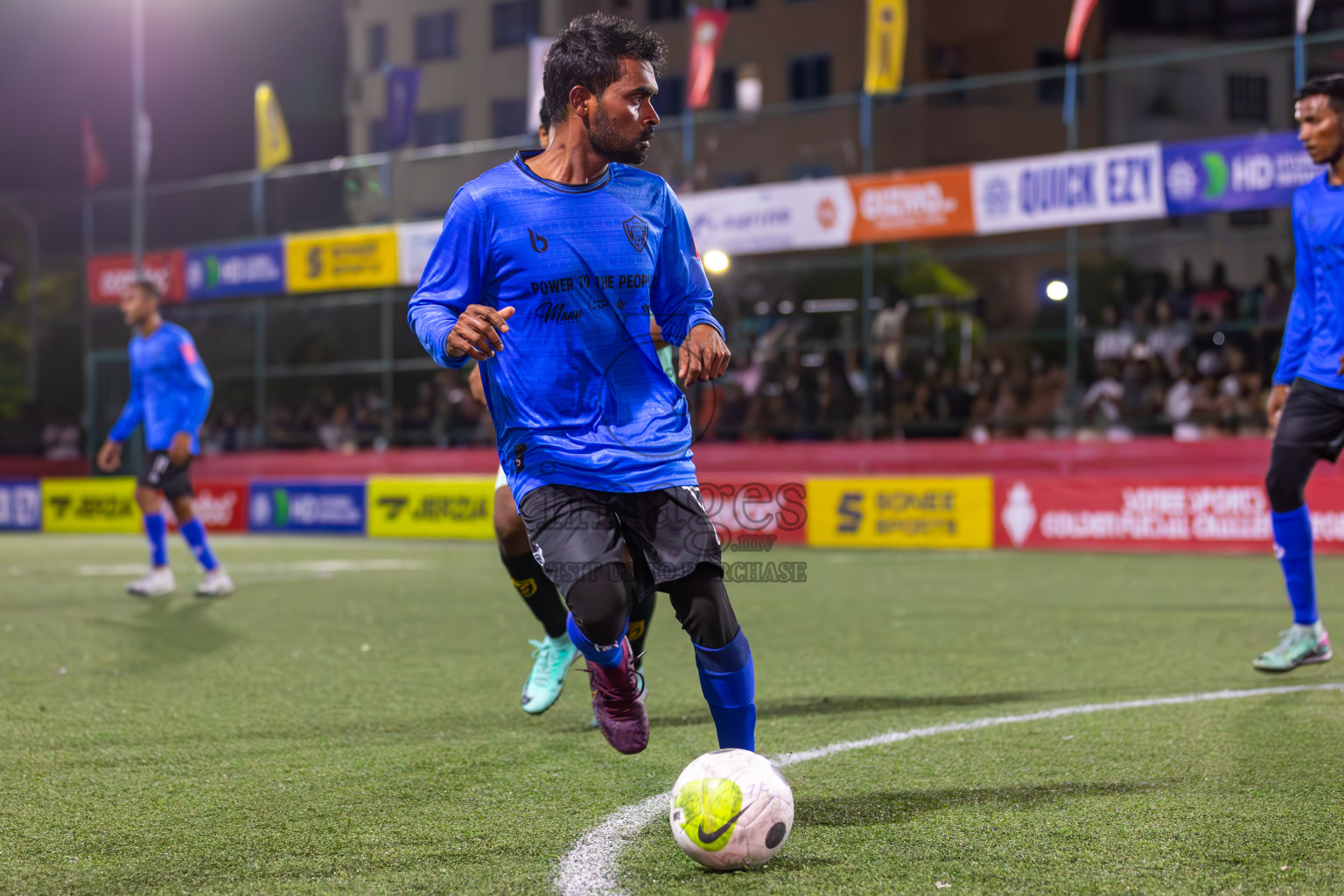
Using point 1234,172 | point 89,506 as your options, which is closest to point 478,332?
point 1234,172

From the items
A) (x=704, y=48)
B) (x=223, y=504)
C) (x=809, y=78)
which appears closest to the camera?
(x=223, y=504)

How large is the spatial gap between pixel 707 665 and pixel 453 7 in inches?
1745

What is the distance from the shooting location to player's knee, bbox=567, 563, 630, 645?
3289 mm

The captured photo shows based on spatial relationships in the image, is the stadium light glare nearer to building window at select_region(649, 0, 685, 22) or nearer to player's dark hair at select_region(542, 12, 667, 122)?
player's dark hair at select_region(542, 12, 667, 122)

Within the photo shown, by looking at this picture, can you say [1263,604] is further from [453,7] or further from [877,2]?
[453,7]

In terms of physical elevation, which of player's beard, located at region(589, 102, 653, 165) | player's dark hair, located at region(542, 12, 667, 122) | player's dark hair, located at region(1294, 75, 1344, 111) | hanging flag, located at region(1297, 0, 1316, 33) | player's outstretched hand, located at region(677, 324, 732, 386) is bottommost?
player's outstretched hand, located at region(677, 324, 732, 386)

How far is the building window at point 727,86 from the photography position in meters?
38.6

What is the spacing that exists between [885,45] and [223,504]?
11722 millimetres

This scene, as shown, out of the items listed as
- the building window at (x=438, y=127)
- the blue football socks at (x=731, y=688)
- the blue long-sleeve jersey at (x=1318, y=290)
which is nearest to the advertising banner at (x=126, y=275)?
the building window at (x=438, y=127)

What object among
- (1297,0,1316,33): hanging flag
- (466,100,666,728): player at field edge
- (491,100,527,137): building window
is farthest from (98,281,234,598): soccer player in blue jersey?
(491,100,527,137): building window

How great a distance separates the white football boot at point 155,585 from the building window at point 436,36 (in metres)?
37.4

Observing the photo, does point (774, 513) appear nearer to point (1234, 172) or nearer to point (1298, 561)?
point (1298, 561)

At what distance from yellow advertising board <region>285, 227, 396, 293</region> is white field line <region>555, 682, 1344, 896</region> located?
725 inches

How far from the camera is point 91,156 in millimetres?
26984
